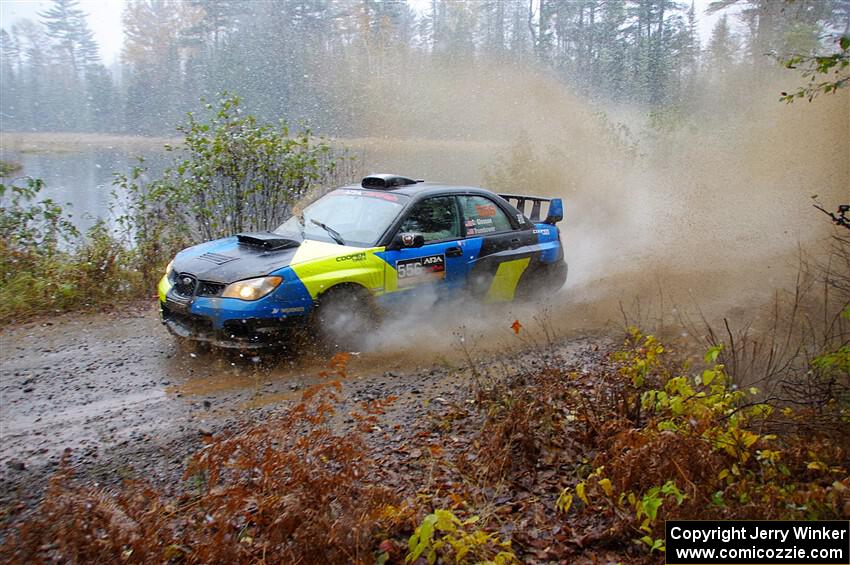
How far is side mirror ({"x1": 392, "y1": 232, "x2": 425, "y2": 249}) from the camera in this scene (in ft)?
21.7

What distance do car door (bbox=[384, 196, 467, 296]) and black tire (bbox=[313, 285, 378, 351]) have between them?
1.09 feet

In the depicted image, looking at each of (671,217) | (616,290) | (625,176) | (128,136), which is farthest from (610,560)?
(128,136)

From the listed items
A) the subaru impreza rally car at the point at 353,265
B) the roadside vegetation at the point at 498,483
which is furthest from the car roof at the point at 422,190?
the roadside vegetation at the point at 498,483

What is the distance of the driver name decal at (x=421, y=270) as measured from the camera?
6645mm

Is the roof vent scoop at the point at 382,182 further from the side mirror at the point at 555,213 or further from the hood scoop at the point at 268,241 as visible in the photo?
the side mirror at the point at 555,213

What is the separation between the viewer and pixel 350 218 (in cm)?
701

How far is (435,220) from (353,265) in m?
1.26

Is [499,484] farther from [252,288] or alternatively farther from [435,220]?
[435,220]

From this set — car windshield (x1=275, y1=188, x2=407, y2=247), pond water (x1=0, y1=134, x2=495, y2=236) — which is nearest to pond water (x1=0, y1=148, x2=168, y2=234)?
pond water (x1=0, y1=134, x2=495, y2=236)

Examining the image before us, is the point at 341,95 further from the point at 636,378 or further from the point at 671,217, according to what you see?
the point at 636,378

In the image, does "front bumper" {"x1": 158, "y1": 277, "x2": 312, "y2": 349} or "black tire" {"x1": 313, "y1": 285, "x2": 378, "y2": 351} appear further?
"black tire" {"x1": 313, "y1": 285, "x2": 378, "y2": 351}

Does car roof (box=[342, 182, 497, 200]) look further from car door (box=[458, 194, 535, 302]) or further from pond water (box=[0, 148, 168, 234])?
pond water (box=[0, 148, 168, 234])

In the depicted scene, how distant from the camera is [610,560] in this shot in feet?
10.4

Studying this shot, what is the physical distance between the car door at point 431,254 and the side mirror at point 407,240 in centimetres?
4
